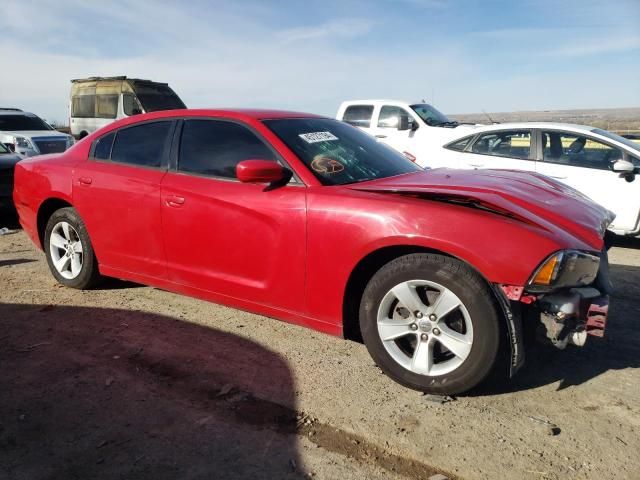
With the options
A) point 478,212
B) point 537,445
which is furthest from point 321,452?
point 478,212

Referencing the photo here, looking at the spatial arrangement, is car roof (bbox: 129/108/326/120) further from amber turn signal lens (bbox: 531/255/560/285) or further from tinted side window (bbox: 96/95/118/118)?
tinted side window (bbox: 96/95/118/118)

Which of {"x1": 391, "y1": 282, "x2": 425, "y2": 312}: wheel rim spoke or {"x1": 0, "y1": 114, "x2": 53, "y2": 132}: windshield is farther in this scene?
{"x1": 0, "y1": 114, "x2": 53, "y2": 132}: windshield

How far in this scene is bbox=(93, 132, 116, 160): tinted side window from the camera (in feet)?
14.5

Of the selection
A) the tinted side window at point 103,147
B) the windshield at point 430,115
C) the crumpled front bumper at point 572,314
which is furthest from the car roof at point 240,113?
the windshield at point 430,115

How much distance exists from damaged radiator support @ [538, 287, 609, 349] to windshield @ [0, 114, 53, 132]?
45.0ft

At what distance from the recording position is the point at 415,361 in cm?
300

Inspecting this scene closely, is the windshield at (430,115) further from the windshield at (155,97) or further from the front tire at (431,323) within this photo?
the front tire at (431,323)

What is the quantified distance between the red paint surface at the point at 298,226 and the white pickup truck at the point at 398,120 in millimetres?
6173

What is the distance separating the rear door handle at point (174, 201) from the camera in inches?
148

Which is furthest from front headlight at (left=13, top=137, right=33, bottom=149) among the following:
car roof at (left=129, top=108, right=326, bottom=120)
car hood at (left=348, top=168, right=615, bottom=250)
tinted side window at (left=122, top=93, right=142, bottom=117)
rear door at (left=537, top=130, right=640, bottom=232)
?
car hood at (left=348, top=168, right=615, bottom=250)

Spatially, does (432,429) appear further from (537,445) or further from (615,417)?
(615,417)

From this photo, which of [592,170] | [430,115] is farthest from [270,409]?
[430,115]

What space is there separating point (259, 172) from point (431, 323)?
1345mm

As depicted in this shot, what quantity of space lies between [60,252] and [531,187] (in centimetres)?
393
